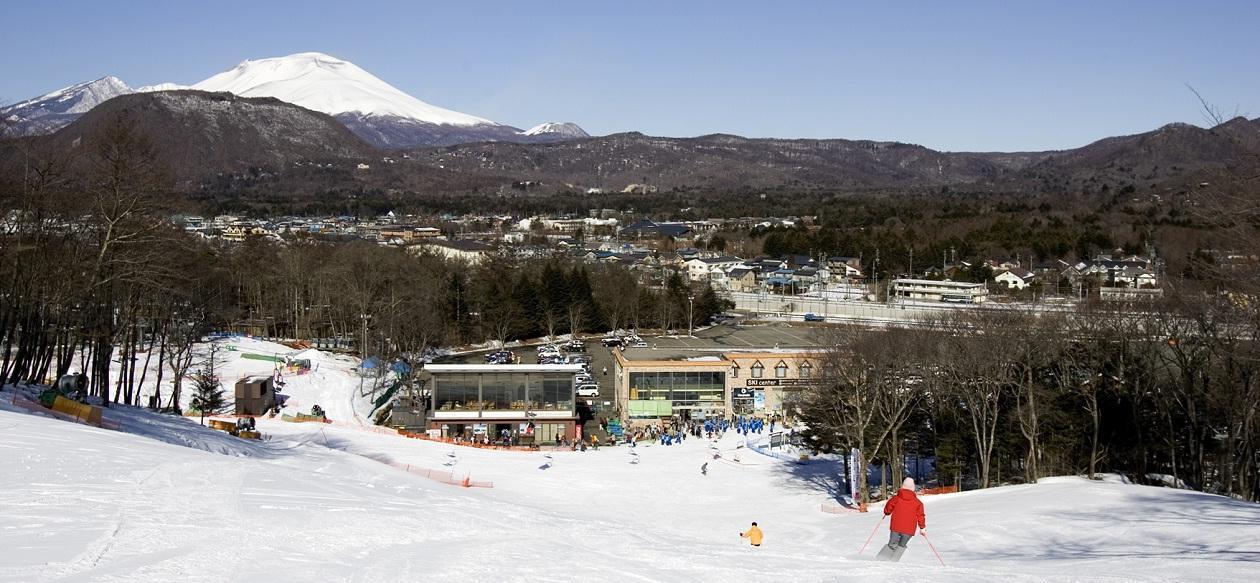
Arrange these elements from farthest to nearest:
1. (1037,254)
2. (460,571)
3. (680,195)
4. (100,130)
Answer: (680,195) < (1037,254) < (100,130) < (460,571)

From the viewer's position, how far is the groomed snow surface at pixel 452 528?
21.4 ft

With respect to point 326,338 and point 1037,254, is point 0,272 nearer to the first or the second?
point 326,338

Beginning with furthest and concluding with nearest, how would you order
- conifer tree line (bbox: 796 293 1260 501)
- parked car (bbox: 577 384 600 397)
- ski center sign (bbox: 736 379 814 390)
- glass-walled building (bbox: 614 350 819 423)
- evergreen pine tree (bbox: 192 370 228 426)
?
parked car (bbox: 577 384 600 397), ski center sign (bbox: 736 379 814 390), glass-walled building (bbox: 614 350 819 423), evergreen pine tree (bbox: 192 370 228 426), conifer tree line (bbox: 796 293 1260 501)

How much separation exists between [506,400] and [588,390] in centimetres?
617

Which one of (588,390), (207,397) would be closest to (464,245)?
(588,390)

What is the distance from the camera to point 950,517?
12.4 m

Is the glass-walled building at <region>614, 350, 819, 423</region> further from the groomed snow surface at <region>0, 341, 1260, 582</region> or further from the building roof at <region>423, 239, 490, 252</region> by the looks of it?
the building roof at <region>423, 239, 490, 252</region>

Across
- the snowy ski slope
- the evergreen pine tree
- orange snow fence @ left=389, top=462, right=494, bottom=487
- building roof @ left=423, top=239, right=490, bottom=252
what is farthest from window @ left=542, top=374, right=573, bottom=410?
building roof @ left=423, top=239, right=490, bottom=252

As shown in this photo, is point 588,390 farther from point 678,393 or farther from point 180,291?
point 180,291

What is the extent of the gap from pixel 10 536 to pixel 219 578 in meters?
1.57

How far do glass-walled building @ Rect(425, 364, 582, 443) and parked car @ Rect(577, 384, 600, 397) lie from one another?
18.0ft

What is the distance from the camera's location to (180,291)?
1016 inches

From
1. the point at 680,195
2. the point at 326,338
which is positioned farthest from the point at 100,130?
the point at 680,195

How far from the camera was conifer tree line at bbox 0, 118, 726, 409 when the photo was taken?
624 inches
